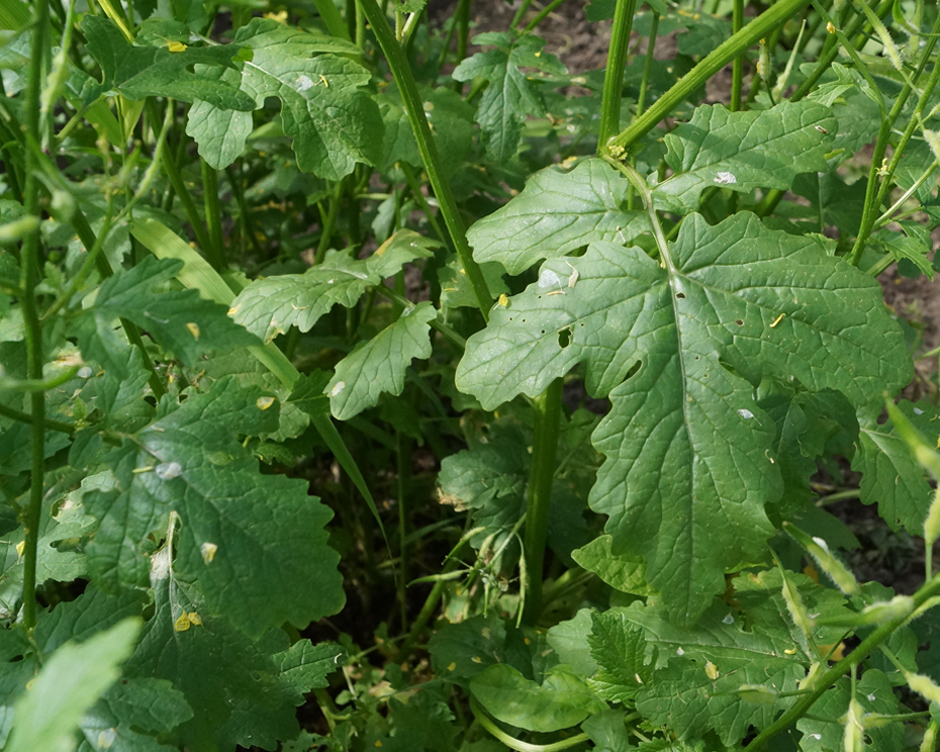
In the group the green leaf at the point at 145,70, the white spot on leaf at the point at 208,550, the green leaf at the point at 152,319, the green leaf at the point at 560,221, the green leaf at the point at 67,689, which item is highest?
the green leaf at the point at 145,70

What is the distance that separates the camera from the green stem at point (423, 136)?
1.27 metres

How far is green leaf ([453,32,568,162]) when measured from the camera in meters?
1.73

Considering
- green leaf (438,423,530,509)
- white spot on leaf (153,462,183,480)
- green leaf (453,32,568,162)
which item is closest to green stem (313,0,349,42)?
green leaf (453,32,568,162)

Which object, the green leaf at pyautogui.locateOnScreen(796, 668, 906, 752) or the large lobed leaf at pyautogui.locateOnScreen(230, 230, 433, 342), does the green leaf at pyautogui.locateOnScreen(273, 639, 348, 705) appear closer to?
the large lobed leaf at pyautogui.locateOnScreen(230, 230, 433, 342)

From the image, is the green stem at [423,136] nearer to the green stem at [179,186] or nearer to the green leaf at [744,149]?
the green leaf at [744,149]

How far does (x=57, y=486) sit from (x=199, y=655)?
1.68 feet

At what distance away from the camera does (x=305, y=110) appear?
1489 mm

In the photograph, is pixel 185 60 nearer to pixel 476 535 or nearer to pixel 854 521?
pixel 476 535

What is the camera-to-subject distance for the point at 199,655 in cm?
120

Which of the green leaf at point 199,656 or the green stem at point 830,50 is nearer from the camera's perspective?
the green leaf at point 199,656

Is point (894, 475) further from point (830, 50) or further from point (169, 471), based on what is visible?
point (169, 471)

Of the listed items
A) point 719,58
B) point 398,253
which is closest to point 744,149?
point 719,58

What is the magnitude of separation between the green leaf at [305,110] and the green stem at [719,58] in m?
0.47

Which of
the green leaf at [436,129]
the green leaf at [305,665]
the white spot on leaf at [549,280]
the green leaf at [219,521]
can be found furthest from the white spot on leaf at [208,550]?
the green leaf at [436,129]
